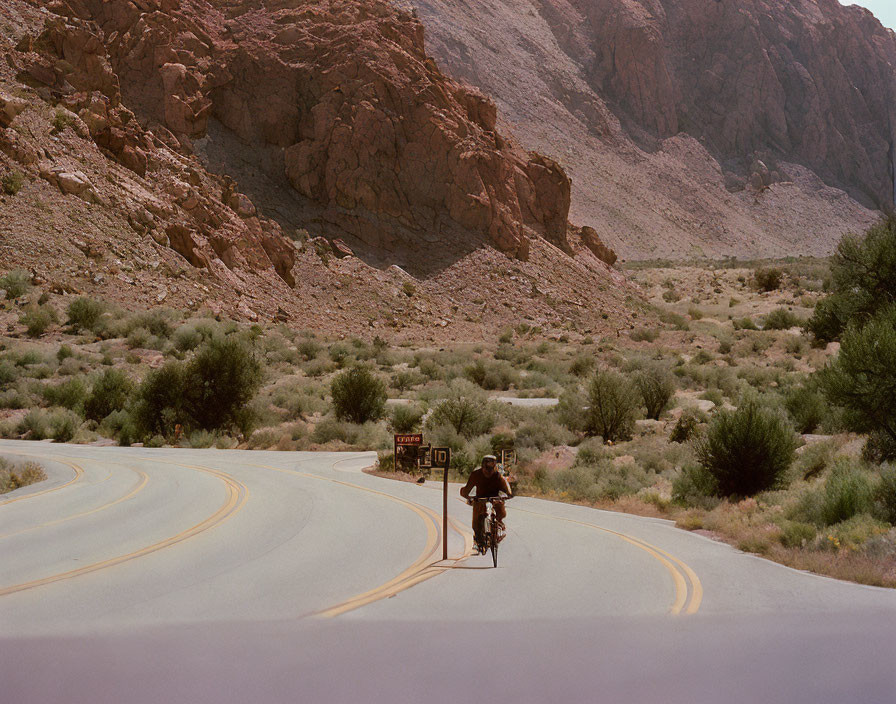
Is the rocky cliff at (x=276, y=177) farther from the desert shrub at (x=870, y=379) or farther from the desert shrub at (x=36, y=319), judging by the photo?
the desert shrub at (x=870, y=379)

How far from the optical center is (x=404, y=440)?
1148 cm

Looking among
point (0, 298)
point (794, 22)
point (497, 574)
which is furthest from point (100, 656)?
point (794, 22)

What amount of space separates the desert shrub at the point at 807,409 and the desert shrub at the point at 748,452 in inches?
290

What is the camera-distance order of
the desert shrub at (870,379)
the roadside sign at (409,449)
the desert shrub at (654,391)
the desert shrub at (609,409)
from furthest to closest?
the desert shrub at (654,391) → the desert shrub at (609,409) → the desert shrub at (870,379) → the roadside sign at (409,449)

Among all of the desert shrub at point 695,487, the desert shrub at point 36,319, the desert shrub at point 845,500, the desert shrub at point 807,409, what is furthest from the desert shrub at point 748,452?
the desert shrub at point 36,319

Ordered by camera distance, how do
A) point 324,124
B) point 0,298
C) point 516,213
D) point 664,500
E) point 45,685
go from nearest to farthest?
1. point 45,685
2. point 664,500
3. point 0,298
4. point 324,124
5. point 516,213

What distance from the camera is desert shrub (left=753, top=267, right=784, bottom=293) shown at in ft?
240

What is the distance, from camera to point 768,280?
73.2 m

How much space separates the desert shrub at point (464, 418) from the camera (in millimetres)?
24797

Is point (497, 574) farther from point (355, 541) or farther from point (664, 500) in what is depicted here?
point (664, 500)

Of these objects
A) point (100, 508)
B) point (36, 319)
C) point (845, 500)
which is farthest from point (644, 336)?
point (100, 508)

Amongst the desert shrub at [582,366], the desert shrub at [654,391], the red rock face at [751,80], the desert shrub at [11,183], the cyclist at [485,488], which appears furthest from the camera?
the red rock face at [751,80]

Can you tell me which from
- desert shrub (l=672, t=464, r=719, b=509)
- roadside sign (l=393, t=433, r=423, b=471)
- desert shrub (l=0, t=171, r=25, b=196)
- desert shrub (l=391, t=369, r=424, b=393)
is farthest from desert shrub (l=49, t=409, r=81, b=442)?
desert shrub (l=672, t=464, r=719, b=509)

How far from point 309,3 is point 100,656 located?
63.1 meters
